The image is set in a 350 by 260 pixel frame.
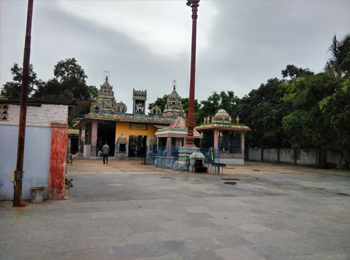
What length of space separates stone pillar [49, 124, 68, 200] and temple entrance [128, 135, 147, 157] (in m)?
25.6

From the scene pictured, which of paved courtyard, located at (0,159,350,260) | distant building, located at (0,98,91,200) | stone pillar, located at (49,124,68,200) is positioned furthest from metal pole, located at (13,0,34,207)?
stone pillar, located at (49,124,68,200)

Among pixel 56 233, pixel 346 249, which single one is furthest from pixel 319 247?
pixel 56 233

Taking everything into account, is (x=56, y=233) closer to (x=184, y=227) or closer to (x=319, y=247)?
(x=184, y=227)

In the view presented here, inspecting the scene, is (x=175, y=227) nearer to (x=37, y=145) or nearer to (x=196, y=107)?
(x=37, y=145)

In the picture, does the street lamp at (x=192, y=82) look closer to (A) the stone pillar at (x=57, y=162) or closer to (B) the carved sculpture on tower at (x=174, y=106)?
(A) the stone pillar at (x=57, y=162)

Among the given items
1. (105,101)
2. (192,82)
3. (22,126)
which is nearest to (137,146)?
(105,101)

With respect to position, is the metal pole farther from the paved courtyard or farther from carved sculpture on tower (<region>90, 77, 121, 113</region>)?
carved sculpture on tower (<region>90, 77, 121, 113</region>)

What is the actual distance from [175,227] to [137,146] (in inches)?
1184

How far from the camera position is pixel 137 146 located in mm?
35469

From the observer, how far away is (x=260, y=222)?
6.32 metres

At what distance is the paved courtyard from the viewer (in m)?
4.44

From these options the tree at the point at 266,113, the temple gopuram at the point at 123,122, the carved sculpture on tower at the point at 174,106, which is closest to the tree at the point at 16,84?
the temple gopuram at the point at 123,122

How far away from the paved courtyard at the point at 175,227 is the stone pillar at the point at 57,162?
464 millimetres

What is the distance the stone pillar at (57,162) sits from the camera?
805 centimetres
